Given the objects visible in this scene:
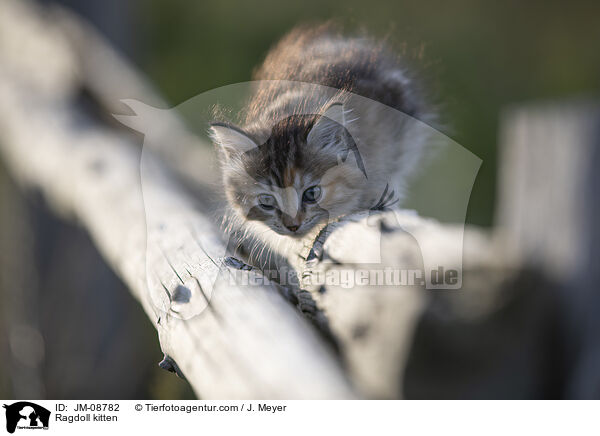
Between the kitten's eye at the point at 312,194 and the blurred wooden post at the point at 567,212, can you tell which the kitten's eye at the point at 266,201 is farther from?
the blurred wooden post at the point at 567,212

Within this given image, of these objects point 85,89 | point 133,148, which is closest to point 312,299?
point 133,148

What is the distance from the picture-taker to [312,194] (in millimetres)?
398

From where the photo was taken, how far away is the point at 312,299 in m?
0.40

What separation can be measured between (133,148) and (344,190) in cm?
51

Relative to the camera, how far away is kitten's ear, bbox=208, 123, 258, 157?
345 mm

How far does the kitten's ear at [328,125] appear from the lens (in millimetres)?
358

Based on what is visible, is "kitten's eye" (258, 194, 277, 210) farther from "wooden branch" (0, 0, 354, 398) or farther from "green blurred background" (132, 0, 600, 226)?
"green blurred background" (132, 0, 600, 226)

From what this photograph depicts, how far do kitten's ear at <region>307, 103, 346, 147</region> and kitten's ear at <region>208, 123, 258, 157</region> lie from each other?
0.04 m
